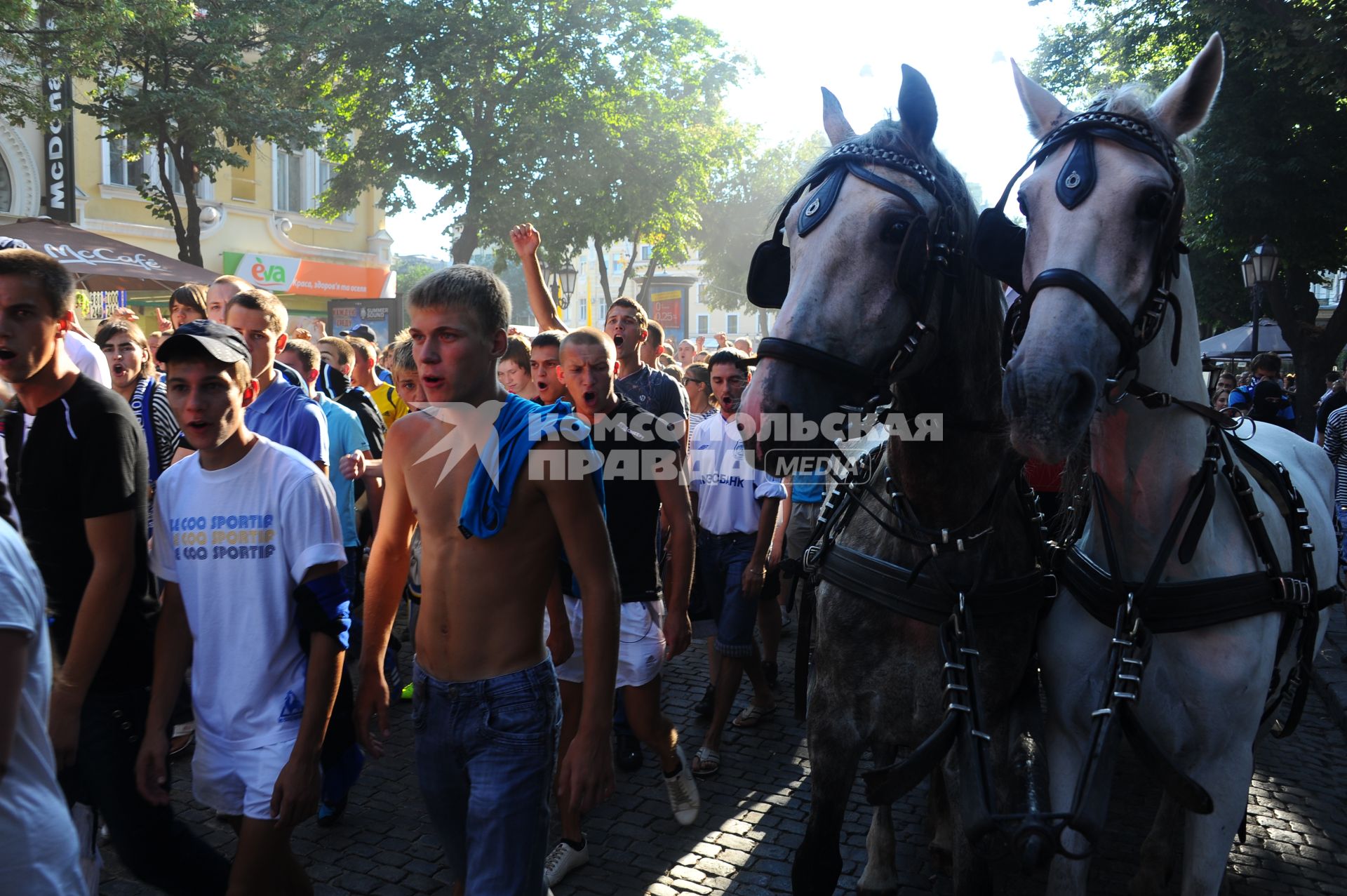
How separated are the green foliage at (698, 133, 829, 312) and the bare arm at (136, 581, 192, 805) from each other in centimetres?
5367

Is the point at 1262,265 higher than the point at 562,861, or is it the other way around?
the point at 1262,265

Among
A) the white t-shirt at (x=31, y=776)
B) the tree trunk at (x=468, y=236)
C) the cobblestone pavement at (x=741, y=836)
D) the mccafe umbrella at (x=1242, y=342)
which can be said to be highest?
the tree trunk at (x=468, y=236)

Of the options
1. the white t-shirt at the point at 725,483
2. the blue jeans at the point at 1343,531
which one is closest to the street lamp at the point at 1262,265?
the blue jeans at the point at 1343,531

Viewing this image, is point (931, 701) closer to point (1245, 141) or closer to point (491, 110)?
point (1245, 141)

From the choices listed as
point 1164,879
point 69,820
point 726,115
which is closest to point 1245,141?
point 1164,879

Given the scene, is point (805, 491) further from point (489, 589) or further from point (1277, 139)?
point (1277, 139)

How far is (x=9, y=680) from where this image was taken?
1.57 metres

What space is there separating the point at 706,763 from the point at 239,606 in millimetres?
2954

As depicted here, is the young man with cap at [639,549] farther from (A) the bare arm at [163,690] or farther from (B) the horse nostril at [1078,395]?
(B) the horse nostril at [1078,395]

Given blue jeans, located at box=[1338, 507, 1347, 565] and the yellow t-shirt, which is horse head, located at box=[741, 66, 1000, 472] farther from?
the yellow t-shirt

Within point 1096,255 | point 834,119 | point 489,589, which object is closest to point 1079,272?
point 1096,255

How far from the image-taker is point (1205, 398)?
272cm

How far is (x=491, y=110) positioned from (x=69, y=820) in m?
25.2

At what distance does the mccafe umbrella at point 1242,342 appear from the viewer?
21.3m
